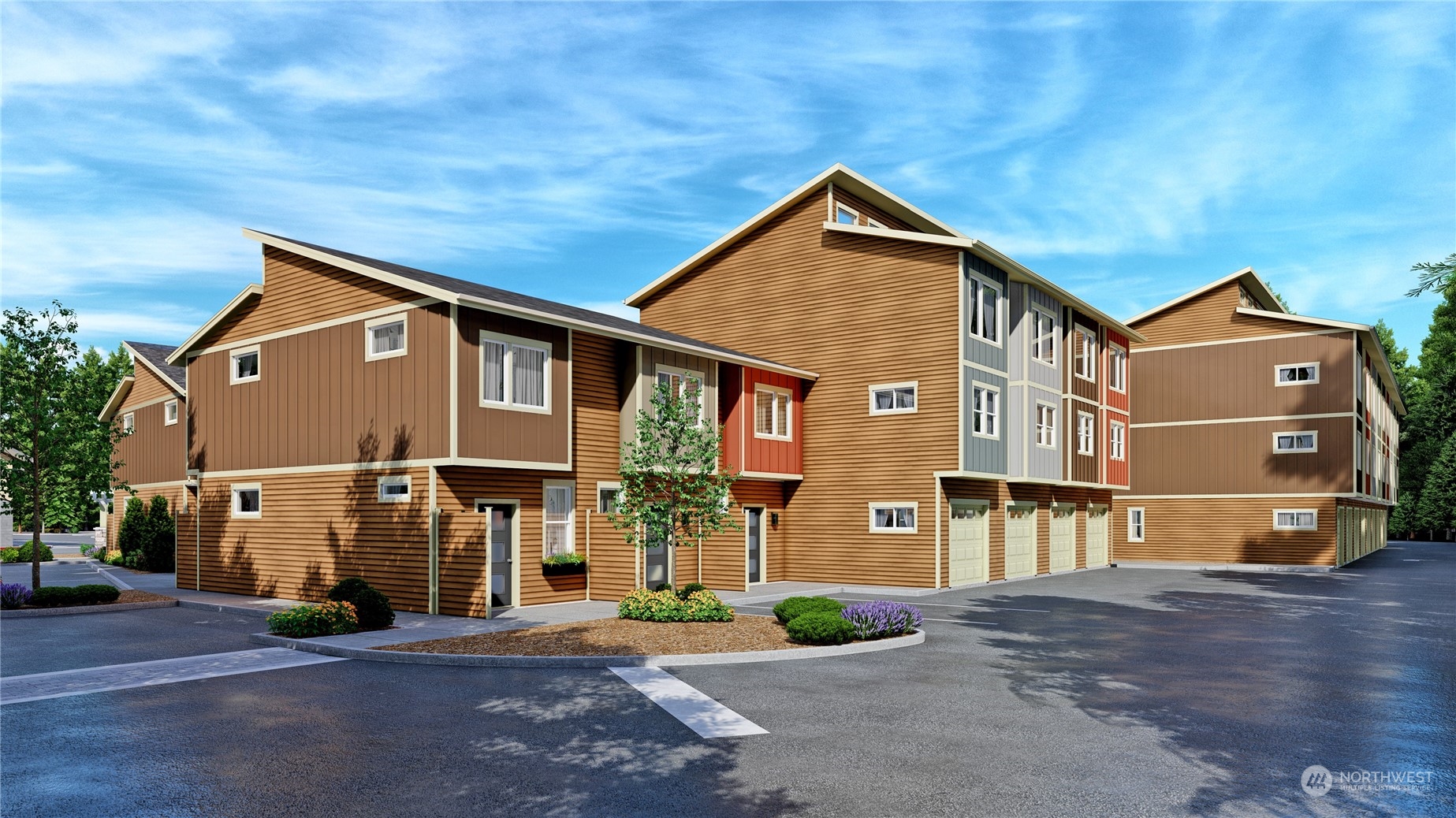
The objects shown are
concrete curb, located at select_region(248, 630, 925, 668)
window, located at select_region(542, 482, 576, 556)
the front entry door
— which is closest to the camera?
concrete curb, located at select_region(248, 630, 925, 668)

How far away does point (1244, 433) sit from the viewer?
42625 mm

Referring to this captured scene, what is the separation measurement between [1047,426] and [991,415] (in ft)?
14.4

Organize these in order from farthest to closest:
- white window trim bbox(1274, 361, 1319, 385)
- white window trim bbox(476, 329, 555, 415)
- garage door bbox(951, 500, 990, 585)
A: white window trim bbox(1274, 361, 1319, 385)
garage door bbox(951, 500, 990, 585)
white window trim bbox(476, 329, 555, 415)

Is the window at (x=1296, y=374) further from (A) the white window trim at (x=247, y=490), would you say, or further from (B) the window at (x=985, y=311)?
(A) the white window trim at (x=247, y=490)

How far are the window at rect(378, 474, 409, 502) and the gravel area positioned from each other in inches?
208

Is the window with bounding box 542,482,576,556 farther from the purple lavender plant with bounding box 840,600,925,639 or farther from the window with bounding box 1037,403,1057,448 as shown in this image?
the window with bounding box 1037,403,1057,448

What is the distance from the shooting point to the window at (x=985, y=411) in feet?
93.6

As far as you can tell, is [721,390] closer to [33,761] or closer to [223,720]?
[223,720]

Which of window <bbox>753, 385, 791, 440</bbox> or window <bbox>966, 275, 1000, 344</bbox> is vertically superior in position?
window <bbox>966, 275, 1000, 344</bbox>

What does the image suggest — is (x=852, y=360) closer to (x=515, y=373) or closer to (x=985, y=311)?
(x=985, y=311)

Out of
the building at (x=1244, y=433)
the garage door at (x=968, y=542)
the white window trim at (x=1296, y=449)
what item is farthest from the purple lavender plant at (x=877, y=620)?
the white window trim at (x=1296, y=449)

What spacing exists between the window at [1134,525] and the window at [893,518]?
22.0 m

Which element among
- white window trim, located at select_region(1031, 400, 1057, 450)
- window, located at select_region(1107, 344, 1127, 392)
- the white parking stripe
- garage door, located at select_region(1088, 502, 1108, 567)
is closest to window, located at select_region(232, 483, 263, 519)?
the white parking stripe

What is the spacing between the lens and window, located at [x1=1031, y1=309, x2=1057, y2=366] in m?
31.8
